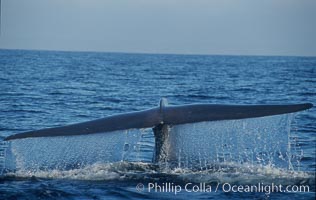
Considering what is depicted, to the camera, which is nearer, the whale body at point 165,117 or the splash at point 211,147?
the whale body at point 165,117

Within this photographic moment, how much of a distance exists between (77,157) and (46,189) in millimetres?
814

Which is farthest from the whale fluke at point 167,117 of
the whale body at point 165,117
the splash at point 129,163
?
the splash at point 129,163

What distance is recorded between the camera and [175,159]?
24.7 ft

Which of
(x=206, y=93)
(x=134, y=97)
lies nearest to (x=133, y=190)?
(x=134, y=97)

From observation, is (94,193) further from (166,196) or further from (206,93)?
(206,93)

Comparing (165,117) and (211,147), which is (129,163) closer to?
(211,147)

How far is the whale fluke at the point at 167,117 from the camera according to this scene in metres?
6.04

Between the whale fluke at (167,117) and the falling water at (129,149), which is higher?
the whale fluke at (167,117)

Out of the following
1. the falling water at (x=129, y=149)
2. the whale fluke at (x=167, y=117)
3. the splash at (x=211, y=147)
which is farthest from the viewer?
the splash at (x=211, y=147)

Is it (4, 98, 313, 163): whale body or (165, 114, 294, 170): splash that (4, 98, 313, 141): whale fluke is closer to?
(4, 98, 313, 163): whale body

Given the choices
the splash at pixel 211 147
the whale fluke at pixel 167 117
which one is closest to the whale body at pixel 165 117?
the whale fluke at pixel 167 117

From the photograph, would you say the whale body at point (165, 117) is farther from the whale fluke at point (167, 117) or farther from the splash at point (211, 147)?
the splash at point (211, 147)

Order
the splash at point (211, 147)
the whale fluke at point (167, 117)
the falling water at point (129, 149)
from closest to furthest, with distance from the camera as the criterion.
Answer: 1. the whale fluke at point (167, 117)
2. the falling water at point (129, 149)
3. the splash at point (211, 147)

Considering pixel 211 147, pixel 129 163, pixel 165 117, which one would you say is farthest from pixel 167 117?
pixel 129 163
